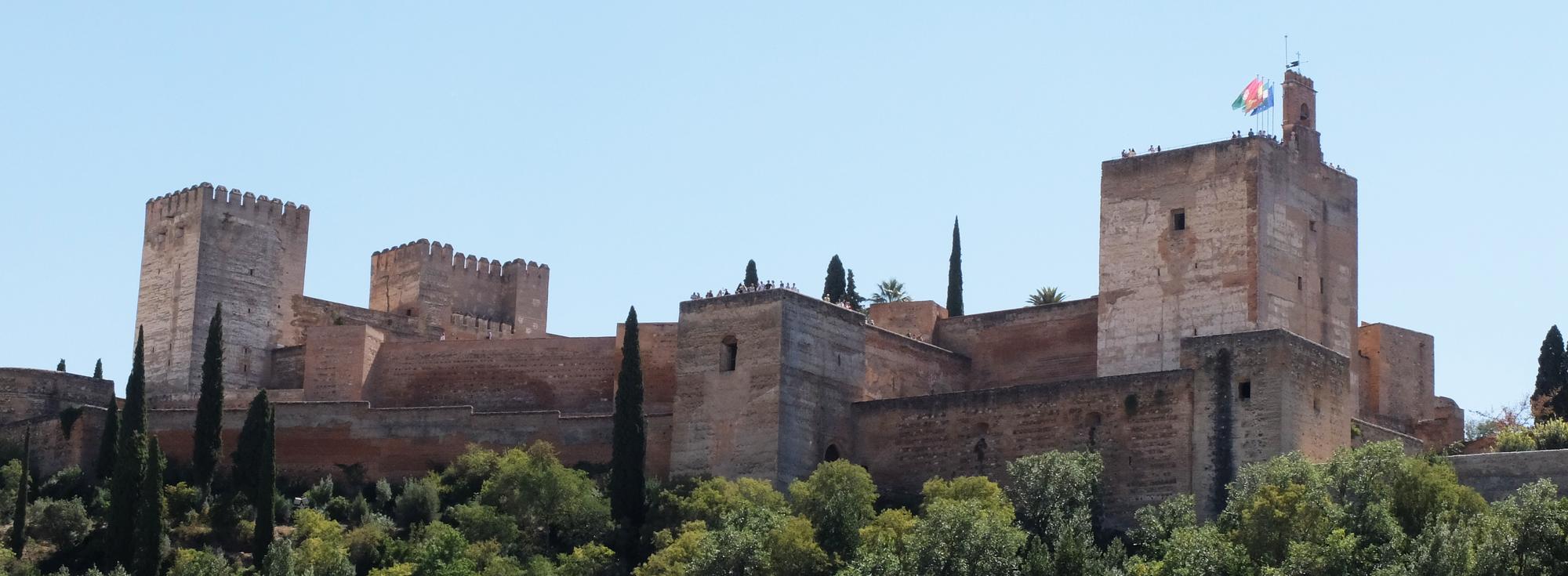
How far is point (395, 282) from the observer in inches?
2485

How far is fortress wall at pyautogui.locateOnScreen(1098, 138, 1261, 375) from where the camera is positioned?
2020 inches

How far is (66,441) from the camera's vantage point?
53062 millimetres

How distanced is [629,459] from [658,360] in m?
4.49

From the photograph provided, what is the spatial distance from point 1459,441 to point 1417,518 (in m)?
9.58

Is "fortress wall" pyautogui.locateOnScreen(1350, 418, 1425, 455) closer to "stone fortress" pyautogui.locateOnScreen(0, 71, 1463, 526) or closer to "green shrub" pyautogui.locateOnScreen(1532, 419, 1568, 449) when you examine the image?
"stone fortress" pyautogui.locateOnScreen(0, 71, 1463, 526)

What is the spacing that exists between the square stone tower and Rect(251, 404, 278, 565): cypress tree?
14.3m

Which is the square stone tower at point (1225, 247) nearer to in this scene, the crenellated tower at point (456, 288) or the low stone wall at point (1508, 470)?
the low stone wall at point (1508, 470)

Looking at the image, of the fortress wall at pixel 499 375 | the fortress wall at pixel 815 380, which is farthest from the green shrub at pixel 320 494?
the fortress wall at pixel 815 380

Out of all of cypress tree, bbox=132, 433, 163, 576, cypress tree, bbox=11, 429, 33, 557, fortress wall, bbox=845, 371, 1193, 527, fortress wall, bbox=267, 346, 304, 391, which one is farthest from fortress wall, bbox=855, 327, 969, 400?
cypress tree, bbox=11, 429, 33, 557

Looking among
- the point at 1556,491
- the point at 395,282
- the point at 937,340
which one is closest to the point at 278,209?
the point at 395,282

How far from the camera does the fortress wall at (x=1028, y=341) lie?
177 ft

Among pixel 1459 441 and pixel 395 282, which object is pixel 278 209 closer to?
pixel 395 282

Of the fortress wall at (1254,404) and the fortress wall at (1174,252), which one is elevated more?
the fortress wall at (1174,252)

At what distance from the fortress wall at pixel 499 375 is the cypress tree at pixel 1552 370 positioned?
55.2 feet
